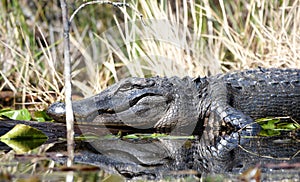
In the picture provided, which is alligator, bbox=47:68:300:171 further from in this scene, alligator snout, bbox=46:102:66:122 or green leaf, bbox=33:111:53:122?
green leaf, bbox=33:111:53:122

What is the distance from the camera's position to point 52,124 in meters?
5.24

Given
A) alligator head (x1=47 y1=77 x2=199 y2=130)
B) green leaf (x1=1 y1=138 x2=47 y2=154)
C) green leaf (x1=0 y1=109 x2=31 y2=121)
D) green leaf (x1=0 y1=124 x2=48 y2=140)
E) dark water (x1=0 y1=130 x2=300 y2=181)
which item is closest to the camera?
dark water (x1=0 y1=130 x2=300 y2=181)

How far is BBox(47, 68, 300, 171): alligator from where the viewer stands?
5578mm

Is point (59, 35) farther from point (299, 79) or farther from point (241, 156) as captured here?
point (241, 156)

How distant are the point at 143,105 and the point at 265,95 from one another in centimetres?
127

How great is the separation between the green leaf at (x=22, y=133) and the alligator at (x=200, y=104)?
30 cm

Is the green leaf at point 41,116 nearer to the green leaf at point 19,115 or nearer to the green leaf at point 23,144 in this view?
the green leaf at point 19,115

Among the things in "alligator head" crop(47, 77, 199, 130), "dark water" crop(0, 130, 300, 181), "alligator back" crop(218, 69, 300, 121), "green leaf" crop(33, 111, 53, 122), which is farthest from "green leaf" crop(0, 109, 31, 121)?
"alligator back" crop(218, 69, 300, 121)

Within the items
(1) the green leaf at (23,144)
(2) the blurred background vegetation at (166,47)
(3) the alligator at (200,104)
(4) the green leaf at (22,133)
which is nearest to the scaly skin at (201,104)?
(3) the alligator at (200,104)

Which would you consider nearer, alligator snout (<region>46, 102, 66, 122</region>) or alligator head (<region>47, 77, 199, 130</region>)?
alligator snout (<region>46, 102, 66, 122</region>)

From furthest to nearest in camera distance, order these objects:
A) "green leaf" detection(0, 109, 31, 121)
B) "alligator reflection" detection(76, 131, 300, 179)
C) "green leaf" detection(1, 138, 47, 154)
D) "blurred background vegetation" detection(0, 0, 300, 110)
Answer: "blurred background vegetation" detection(0, 0, 300, 110) < "green leaf" detection(0, 109, 31, 121) < "green leaf" detection(1, 138, 47, 154) < "alligator reflection" detection(76, 131, 300, 179)

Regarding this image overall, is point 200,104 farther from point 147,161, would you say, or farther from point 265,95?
point 147,161

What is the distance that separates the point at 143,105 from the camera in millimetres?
5750

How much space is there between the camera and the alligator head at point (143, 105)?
18.2 ft
